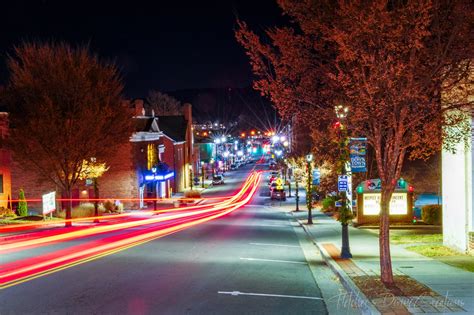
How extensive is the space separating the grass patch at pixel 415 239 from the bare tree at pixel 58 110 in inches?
667

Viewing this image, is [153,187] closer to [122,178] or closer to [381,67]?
[122,178]

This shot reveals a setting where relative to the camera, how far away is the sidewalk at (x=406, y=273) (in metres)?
9.79

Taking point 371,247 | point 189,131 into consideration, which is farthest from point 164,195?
point 371,247

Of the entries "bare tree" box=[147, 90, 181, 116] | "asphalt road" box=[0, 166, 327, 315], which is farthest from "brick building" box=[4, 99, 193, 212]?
"bare tree" box=[147, 90, 181, 116]

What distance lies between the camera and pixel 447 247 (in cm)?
1834

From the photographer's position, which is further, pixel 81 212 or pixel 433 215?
pixel 81 212

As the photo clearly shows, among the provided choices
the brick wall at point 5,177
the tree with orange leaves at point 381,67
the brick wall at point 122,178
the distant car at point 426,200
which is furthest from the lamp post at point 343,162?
the brick wall at point 122,178

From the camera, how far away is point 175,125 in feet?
263

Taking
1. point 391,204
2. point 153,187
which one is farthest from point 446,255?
point 153,187

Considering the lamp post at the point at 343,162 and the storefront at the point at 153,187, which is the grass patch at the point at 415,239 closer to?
the lamp post at the point at 343,162

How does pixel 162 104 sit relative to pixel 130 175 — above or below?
above

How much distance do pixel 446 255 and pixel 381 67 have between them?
26.1 ft

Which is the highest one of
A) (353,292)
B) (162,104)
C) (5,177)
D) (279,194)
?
(162,104)

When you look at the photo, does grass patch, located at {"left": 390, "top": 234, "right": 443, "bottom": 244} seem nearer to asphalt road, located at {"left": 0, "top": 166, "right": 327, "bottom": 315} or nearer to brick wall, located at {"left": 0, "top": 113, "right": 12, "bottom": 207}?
asphalt road, located at {"left": 0, "top": 166, "right": 327, "bottom": 315}
